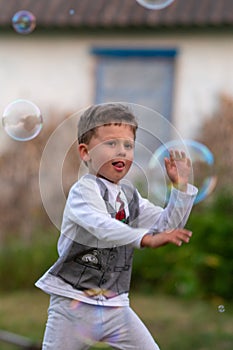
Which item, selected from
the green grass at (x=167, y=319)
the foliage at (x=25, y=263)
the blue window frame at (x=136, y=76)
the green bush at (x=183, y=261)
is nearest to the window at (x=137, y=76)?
the blue window frame at (x=136, y=76)

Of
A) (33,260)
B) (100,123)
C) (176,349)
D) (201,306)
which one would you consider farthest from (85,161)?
(33,260)

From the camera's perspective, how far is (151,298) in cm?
838

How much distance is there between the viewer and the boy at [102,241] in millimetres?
3777

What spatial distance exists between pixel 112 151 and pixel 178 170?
0.28m

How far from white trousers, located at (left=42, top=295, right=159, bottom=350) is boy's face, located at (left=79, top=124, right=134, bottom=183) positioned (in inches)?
20.6

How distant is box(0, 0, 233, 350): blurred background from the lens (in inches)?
Result: 361

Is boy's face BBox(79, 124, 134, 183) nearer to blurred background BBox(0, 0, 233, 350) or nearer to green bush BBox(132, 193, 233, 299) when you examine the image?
green bush BBox(132, 193, 233, 299)

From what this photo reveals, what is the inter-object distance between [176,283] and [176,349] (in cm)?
194

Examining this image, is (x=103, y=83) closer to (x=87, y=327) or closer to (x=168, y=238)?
(x=87, y=327)

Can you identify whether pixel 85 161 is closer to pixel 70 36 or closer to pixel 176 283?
pixel 176 283

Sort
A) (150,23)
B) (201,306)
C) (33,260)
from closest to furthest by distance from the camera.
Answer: (201,306) < (33,260) < (150,23)

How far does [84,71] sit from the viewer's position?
A: 1164cm

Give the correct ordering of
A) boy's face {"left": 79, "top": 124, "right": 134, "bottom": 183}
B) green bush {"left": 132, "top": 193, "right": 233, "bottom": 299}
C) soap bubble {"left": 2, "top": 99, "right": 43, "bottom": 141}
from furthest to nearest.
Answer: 1. green bush {"left": 132, "top": 193, "right": 233, "bottom": 299}
2. soap bubble {"left": 2, "top": 99, "right": 43, "bottom": 141}
3. boy's face {"left": 79, "top": 124, "right": 134, "bottom": 183}

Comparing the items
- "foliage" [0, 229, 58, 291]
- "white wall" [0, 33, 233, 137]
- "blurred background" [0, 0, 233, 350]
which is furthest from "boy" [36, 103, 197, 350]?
"white wall" [0, 33, 233, 137]
